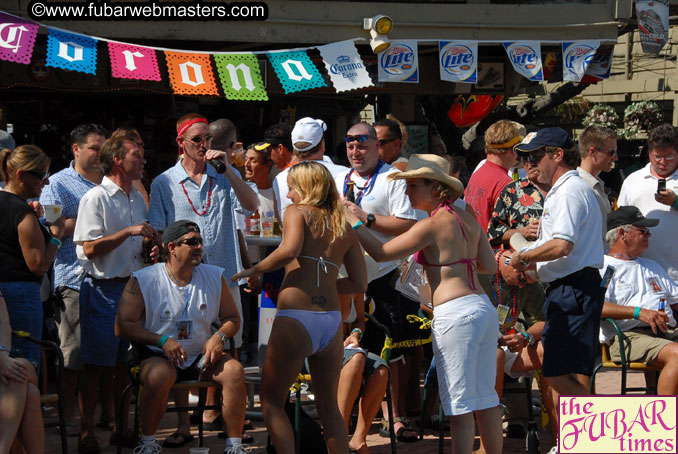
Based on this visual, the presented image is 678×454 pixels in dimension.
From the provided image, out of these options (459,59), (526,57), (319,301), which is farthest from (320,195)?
(526,57)

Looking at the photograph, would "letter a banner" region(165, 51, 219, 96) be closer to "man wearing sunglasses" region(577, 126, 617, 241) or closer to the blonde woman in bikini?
"man wearing sunglasses" region(577, 126, 617, 241)

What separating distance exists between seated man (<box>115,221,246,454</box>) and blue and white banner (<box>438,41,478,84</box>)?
Answer: 590cm

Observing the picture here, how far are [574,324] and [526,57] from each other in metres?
6.46

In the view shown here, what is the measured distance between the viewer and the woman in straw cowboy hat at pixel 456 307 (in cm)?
523

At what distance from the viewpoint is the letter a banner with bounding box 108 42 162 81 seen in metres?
8.91

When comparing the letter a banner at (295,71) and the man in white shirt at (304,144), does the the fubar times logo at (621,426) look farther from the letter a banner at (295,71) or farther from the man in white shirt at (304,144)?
the letter a banner at (295,71)

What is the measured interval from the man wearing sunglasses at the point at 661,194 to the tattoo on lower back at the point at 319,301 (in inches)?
123

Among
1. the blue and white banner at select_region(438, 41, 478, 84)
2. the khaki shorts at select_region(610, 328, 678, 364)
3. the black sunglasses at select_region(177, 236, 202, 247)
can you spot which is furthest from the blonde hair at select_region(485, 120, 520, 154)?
the blue and white banner at select_region(438, 41, 478, 84)

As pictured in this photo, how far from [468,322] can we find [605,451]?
981 mm

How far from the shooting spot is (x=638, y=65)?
78.3 feet

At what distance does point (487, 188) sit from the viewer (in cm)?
737

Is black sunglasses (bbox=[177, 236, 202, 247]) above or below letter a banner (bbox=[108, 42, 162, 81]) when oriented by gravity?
below

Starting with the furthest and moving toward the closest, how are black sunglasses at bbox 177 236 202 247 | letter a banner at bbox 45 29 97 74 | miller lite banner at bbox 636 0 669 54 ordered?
1. miller lite banner at bbox 636 0 669 54
2. letter a banner at bbox 45 29 97 74
3. black sunglasses at bbox 177 236 202 247

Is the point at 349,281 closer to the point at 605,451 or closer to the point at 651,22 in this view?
the point at 605,451
